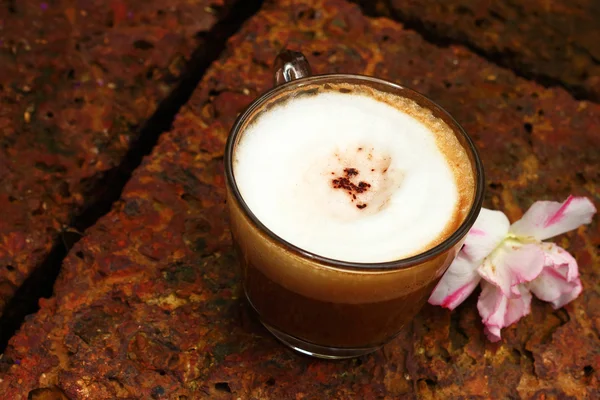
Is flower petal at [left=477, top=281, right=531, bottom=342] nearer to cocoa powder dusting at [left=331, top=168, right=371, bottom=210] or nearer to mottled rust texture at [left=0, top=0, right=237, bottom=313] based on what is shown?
cocoa powder dusting at [left=331, top=168, right=371, bottom=210]

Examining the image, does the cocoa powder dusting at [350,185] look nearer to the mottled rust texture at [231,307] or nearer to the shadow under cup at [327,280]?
the shadow under cup at [327,280]

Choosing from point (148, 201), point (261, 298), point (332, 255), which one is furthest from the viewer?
point (148, 201)

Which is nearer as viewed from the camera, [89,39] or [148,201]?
[148,201]

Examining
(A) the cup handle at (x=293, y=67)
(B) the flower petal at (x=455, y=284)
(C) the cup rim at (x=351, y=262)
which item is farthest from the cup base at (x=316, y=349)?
(A) the cup handle at (x=293, y=67)

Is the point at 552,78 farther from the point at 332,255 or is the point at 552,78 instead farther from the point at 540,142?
the point at 332,255

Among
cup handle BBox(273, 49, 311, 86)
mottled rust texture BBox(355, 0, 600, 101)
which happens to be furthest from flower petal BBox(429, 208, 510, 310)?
mottled rust texture BBox(355, 0, 600, 101)

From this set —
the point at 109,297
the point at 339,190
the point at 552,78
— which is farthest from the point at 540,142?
the point at 109,297
